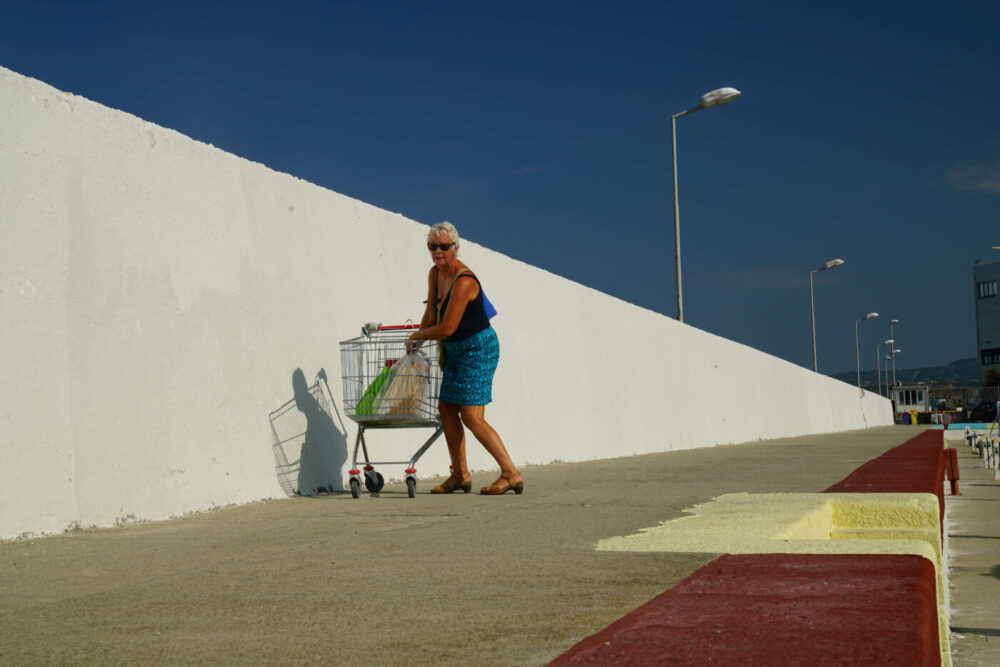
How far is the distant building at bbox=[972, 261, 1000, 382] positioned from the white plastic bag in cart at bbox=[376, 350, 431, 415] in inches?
4450

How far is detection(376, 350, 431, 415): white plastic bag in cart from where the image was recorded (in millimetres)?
7098

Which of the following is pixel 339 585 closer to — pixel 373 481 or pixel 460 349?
pixel 460 349

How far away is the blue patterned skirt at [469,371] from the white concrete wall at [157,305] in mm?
1218

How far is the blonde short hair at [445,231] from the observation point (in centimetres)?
698

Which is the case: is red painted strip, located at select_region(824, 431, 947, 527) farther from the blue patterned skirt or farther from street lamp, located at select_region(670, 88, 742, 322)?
street lamp, located at select_region(670, 88, 742, 322)

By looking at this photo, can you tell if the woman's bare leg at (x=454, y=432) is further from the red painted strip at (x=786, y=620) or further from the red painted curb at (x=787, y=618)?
the red painted strip at (x=786, y=620)

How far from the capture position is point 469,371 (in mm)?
6980

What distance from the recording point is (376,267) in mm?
9039

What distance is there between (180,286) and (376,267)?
2948mm

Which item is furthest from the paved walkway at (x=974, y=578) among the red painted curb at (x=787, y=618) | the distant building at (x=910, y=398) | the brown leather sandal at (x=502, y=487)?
the distant building at (x=910, y=398)

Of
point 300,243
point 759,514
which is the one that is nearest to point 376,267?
point 300,243

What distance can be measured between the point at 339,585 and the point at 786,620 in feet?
5.39

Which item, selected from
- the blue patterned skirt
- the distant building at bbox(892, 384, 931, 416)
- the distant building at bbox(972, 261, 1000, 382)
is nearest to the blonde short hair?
the blue patterned skirt

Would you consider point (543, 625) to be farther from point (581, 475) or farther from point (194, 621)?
point (581, 475)
